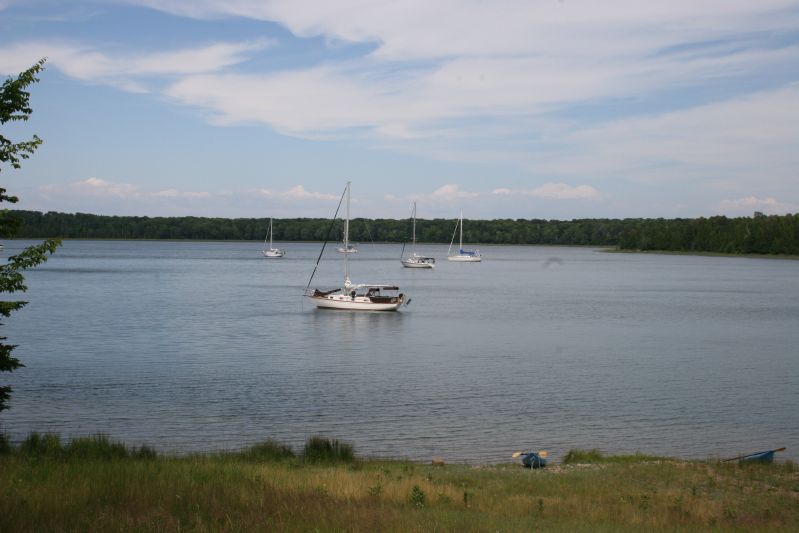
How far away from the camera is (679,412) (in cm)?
2914

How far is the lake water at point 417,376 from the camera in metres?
24.9

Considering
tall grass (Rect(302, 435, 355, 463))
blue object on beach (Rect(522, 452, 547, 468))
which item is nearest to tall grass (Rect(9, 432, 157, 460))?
tall grass (Rect(302, 435, 355, 463))

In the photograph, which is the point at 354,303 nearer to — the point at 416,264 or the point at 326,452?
the point at 326,452

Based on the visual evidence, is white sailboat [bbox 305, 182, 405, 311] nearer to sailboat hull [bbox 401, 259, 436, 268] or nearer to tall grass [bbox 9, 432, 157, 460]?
tall grass [bbox 9, 432, 157, 460]

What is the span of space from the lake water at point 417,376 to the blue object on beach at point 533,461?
2543 millimetres

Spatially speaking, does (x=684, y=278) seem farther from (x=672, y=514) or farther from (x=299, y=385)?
(x=672, y=514)

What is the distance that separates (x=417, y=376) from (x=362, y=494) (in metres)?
23.3

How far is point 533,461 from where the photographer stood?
754 inches

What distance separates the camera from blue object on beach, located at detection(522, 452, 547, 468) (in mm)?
19172

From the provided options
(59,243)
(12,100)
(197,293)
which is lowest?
(197,293)

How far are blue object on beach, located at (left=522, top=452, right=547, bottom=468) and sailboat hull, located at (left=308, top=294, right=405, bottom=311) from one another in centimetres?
4529

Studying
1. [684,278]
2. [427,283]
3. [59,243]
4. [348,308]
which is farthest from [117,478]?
[684,278]

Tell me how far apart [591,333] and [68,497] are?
47.1m

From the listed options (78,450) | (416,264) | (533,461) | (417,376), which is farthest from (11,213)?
(416,264)
